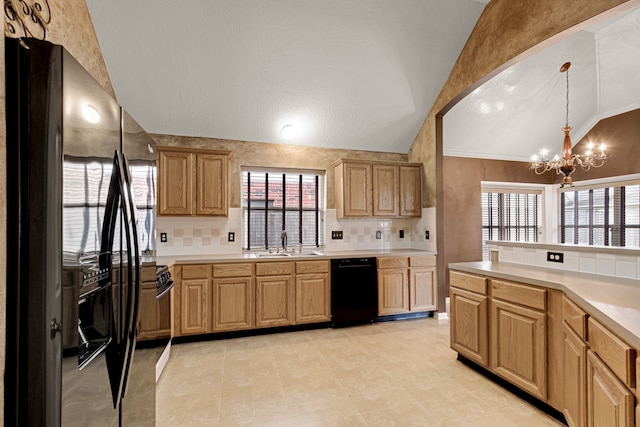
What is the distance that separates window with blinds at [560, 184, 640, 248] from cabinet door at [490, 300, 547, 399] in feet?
11.6

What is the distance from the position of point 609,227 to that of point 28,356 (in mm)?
7176

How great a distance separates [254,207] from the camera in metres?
4.22

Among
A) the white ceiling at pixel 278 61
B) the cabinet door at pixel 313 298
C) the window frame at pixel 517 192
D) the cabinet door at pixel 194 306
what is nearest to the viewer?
the white ceiling at pixel 278 61

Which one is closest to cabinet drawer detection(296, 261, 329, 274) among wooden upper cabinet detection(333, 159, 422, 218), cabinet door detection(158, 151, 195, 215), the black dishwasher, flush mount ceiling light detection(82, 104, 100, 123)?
the black dishwasher

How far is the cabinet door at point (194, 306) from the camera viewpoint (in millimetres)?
3213

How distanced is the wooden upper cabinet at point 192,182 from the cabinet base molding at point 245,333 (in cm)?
140

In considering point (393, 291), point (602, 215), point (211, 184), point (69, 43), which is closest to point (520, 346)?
point (393, 291)

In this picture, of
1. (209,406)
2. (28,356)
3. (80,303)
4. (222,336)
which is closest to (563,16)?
(80,303)

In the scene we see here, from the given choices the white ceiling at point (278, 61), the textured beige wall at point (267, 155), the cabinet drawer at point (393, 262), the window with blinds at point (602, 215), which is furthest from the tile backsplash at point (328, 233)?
the window with blinds at point (602, 215)

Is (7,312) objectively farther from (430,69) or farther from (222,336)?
(430,69)

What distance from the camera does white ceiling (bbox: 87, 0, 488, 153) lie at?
2.89 m

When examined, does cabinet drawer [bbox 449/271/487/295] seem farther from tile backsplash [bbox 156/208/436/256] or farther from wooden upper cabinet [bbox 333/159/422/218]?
wooden upper cabinet [bbox 333/159/422/218]

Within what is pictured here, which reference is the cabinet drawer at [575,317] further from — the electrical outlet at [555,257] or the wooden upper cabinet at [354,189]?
the wooden upper cabinet at [354,189]

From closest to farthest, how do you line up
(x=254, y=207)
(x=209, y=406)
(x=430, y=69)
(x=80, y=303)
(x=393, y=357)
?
(x=80, y=303), (x=209, y=406), (x=393, y=357), (x=430, y=69), (x=254, y=207)
